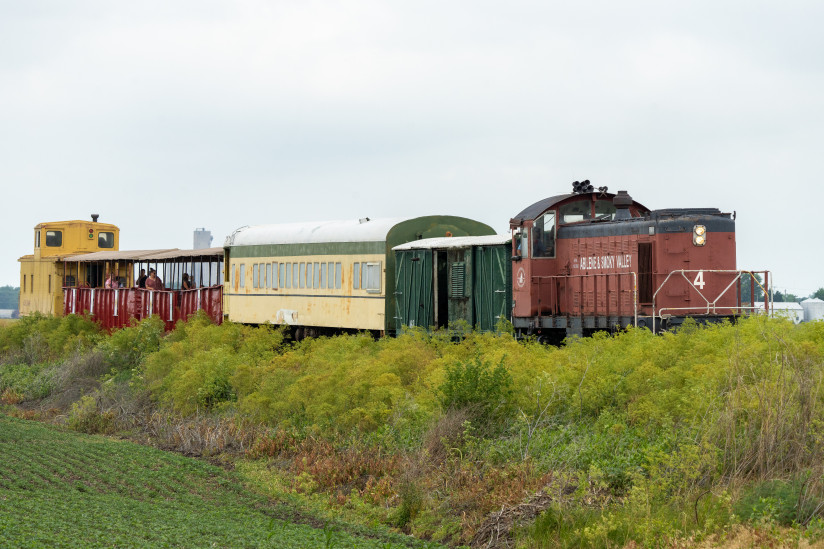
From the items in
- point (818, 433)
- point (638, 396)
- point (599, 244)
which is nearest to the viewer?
point (818, 433)

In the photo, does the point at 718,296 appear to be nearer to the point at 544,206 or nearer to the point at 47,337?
the point at 544,206

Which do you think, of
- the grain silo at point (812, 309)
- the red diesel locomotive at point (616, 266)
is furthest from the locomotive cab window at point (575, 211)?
the grain silo at point (812, 309)

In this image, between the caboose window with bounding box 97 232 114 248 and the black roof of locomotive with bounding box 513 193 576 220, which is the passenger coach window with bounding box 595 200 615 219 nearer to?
the black roof of locomotive with bounding box 513 193 576 220

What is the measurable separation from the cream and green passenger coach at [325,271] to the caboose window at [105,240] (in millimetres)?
17463

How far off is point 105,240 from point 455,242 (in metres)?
28.9

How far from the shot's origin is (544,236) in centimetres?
2127

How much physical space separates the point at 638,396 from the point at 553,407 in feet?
4.36

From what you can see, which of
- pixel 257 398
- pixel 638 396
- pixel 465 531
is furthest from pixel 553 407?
pixel 257 398

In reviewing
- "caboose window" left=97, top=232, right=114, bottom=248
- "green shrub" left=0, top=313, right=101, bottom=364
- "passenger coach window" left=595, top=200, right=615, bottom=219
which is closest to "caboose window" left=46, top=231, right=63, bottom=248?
"caboose window" left=97, top=232, right=114, bottom=248

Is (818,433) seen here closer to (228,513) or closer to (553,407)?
(553,407)

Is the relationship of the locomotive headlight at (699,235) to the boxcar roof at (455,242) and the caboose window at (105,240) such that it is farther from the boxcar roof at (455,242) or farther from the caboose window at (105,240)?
the caboose window at (105,240)

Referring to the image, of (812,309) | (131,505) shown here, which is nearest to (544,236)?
(131,505)

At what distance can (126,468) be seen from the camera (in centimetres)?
1556

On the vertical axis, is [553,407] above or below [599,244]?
below
